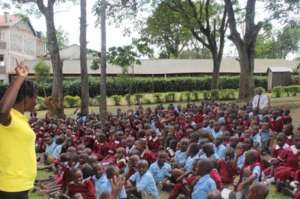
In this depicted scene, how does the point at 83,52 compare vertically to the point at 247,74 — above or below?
above

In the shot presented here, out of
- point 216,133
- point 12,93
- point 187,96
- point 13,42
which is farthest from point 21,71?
point 13,42

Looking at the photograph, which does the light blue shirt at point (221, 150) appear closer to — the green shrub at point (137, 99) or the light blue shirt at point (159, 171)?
the light blue shirt at point (159, 171)

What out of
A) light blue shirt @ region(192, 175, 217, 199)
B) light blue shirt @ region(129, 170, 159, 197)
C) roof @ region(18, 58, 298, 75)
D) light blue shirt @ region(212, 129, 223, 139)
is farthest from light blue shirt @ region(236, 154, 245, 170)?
roof @ region(18, 58, 298, 75)

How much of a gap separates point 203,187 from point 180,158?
260 centimetres

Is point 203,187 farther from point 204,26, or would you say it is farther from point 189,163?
point 204,26

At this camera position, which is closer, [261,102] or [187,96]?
[261,102]

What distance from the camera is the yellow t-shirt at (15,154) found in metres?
2.94

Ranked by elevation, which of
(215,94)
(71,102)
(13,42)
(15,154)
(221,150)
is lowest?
(71,102)

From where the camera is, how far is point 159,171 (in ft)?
25.7

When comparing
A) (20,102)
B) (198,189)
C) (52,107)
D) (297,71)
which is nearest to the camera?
(20,102)

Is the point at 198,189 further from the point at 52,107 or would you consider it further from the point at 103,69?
the point at 52,107

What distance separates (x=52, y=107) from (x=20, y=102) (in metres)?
15.9

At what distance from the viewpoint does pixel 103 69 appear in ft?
45.0

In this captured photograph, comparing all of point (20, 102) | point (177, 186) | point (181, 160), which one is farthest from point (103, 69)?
point (20, 102)
